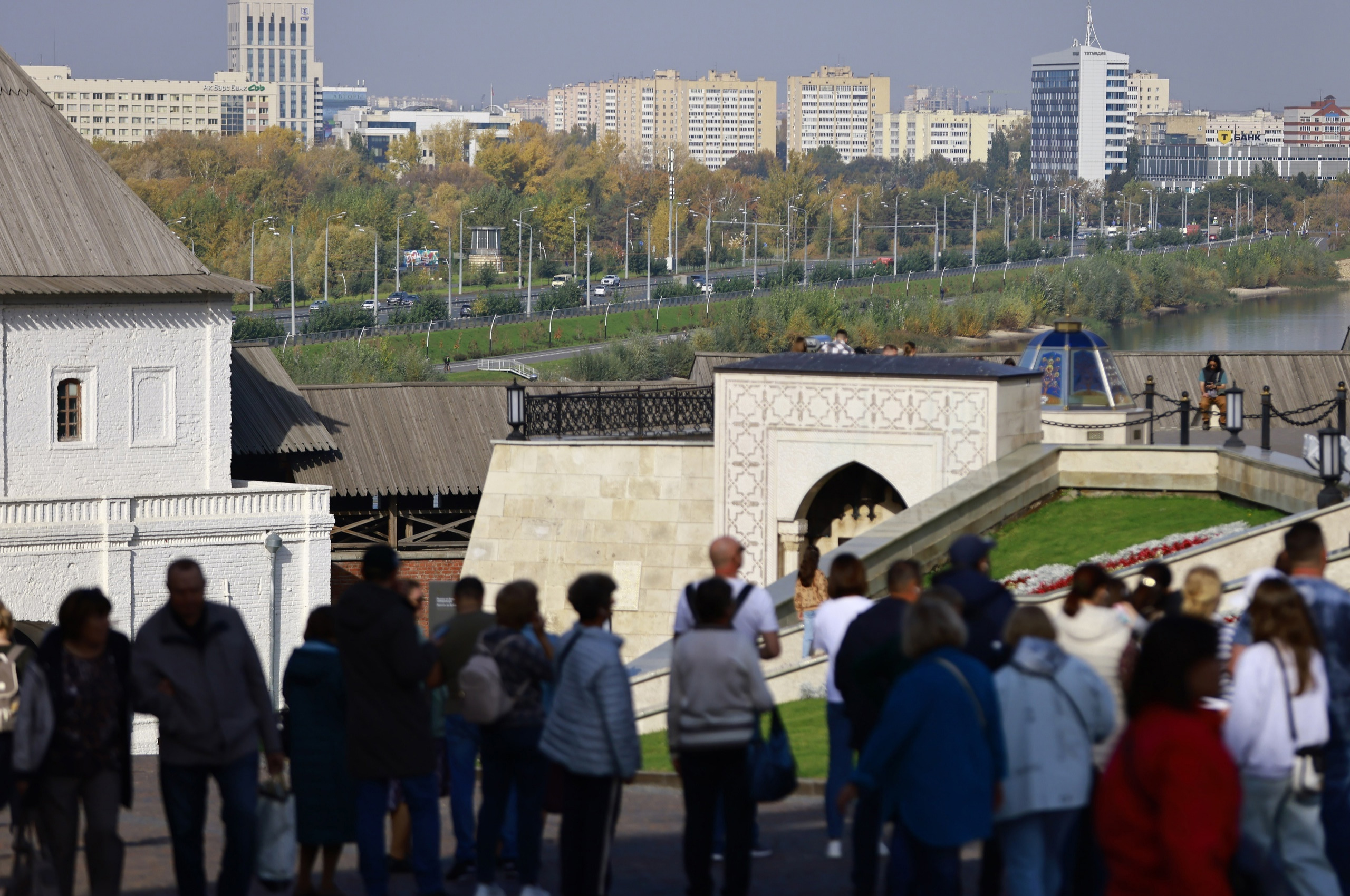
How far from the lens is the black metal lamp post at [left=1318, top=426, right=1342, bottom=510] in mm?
13641

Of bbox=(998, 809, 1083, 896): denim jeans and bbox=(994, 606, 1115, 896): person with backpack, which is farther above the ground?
bbox=(994, 606, 1115, 896): person with backpack

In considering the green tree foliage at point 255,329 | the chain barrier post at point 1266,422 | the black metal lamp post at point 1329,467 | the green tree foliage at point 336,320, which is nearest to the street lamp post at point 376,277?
the green tree foliage at point 336,320

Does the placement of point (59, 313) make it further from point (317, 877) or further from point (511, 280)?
point (511, 280)

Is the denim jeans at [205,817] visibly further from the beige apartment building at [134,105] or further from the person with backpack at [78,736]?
the beige apartment building at [134,105]

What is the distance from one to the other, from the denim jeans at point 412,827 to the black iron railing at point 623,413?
14072 mm

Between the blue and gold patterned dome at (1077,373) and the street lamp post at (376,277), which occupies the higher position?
the street lamp post at (376,277)

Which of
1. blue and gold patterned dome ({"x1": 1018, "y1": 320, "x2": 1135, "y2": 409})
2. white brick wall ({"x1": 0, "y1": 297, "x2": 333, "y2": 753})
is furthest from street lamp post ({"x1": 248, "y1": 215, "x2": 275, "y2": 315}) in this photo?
blue and gold patterned dome ({"x1": 1018, "y1": 320, "x2": 1135, "y2": 409})

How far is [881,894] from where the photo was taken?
657cm

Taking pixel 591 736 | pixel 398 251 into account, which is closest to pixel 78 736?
pixel 591 736

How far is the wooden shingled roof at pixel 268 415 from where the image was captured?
27266 millimetres

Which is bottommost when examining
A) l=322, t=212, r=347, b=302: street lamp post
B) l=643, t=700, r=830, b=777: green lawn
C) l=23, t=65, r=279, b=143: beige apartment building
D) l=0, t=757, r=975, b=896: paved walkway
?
l=643, t=700, r=830, b=777: green lawn

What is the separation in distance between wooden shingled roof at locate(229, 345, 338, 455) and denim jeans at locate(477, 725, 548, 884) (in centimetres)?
2096

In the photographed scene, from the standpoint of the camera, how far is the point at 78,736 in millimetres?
5973

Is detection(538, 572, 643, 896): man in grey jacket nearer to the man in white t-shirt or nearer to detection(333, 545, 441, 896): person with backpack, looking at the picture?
detection(333, 545, 441, 896): person with backpack
